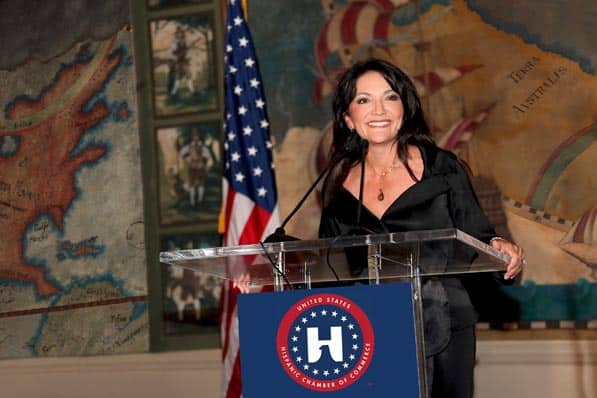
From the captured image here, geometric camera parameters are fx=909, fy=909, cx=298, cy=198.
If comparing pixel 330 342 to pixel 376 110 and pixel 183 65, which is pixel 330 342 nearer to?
pixel 376 110

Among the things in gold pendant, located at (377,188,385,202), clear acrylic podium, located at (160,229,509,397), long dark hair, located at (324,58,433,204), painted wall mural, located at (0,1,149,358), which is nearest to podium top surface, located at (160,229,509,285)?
clear acrylic podium, located at (160,229,509,397)

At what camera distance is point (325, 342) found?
91.8 inches

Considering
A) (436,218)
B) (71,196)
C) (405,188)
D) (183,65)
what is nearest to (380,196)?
(405,188)

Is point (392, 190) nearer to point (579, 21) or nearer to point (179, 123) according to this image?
point (579, 21)

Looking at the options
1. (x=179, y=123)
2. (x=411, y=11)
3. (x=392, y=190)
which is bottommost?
(x=392, y=190)

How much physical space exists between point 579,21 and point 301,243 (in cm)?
343

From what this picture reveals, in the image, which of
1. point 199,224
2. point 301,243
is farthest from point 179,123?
point 301,243

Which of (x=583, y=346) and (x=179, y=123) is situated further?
(x=179, y=123)

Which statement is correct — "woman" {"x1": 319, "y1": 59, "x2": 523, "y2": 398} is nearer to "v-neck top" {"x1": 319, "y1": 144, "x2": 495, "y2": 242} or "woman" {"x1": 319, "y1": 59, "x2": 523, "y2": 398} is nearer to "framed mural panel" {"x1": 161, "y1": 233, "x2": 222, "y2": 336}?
"v-neck top" {"x1": 319, "y1": 144, "x2": 495, "y2": 242}

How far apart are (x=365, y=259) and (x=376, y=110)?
2.28 feet

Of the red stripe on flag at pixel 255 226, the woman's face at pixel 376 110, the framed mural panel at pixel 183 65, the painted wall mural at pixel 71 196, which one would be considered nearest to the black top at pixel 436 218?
the woman's face at pixel 376 110

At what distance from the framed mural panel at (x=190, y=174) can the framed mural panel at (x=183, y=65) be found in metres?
0.16

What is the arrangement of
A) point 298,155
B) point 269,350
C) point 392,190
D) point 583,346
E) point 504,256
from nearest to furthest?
point 269,350 < point 504,256 < point 392,190 < point 583,346 < point 298,155

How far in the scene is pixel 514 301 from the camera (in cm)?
524
